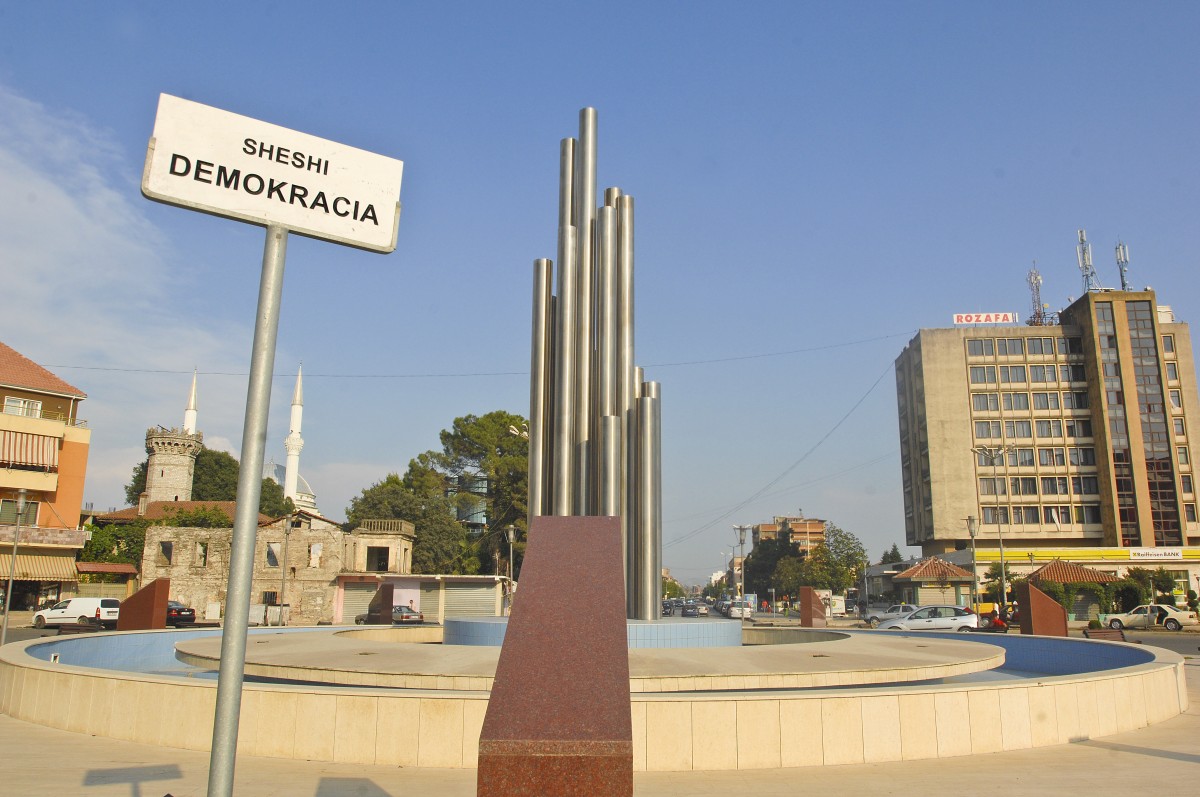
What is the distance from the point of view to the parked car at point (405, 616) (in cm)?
3922

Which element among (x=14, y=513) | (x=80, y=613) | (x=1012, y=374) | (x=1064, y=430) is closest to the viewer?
(x=80, y=613)

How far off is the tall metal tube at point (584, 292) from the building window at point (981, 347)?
196 feet

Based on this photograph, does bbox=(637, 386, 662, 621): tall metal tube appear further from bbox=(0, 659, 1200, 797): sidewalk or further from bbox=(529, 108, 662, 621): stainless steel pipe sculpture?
bbox=(0, 659, 1200, 797): sidewalk

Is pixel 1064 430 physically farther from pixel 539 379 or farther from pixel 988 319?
pixel 539 379

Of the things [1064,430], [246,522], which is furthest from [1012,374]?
[246,522]

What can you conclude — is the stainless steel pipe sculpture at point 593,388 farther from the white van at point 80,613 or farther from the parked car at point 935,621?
the white van at point 80,613

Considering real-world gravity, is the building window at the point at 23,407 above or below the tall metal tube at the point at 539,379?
above

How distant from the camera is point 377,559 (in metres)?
50.1

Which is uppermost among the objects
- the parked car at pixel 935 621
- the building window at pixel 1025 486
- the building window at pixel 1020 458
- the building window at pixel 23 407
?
the building window at pixel 1020 458

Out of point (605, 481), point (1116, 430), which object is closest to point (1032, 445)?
point (1116, 430)

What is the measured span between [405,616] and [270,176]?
38.5 m

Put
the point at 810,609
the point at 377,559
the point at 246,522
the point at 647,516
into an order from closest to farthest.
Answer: the point at 246,522, the point at 647,516, the point at 810,609, the point at 377,559

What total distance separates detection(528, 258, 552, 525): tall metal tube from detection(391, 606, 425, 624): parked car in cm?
2416

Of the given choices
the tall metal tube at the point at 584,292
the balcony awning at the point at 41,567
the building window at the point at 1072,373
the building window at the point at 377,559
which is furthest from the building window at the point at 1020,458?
the balcony awning at the point at 41,567
